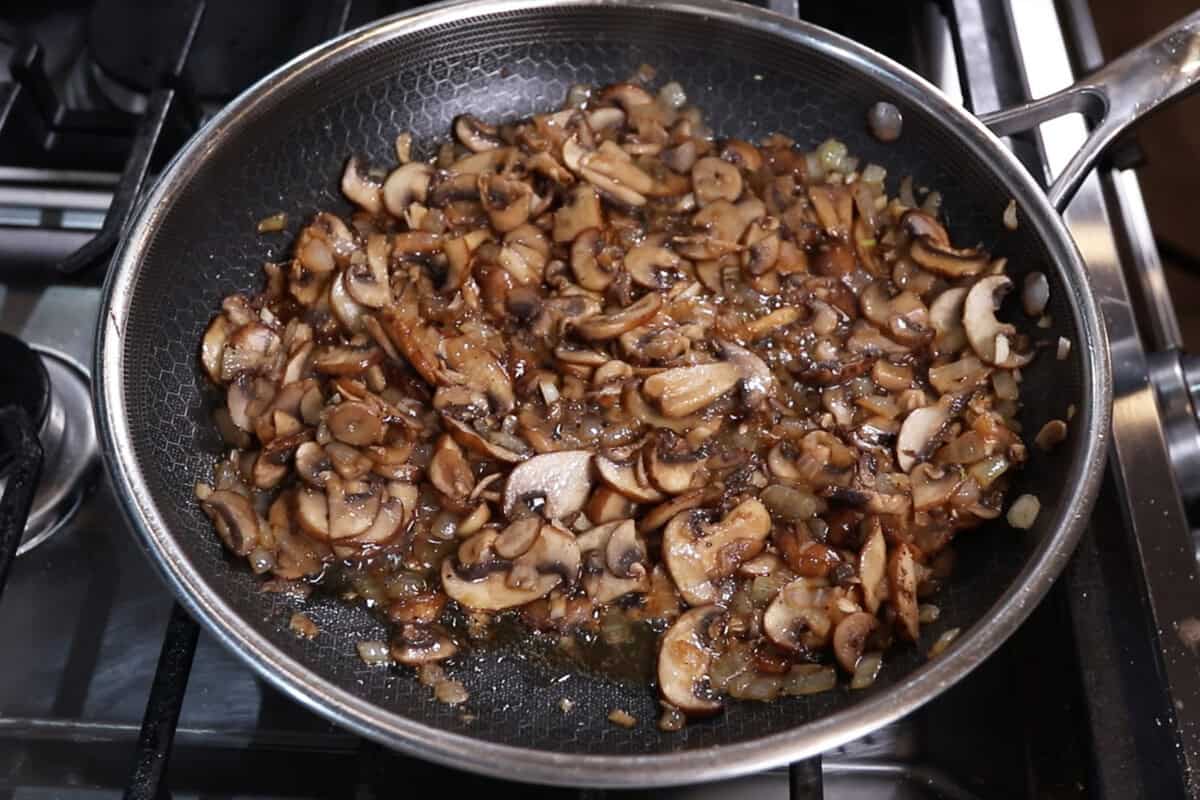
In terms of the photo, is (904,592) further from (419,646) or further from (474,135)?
(474,135)

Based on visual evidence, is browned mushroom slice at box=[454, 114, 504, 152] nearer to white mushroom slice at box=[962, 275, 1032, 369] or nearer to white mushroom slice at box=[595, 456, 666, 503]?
white mushroom slice at box=[595, 456, 666, 503]

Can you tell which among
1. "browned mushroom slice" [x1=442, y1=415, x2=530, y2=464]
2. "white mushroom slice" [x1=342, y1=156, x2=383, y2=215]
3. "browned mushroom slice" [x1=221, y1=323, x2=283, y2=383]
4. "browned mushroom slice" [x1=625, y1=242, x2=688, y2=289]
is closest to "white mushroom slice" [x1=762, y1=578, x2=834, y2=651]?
"browned mushroom slice" [x1=442, y1=415, x2=530, y2=464]

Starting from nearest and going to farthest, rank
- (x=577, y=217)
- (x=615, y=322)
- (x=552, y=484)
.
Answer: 1. (x=552, y=484)
2. (x=615, y=322)
3. (x=577, y=217)

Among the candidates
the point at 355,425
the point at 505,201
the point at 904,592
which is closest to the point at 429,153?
the point at 505,201

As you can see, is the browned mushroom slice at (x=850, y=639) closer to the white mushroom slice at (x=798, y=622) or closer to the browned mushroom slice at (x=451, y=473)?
the white mushroom slice at (x=798, y=622)

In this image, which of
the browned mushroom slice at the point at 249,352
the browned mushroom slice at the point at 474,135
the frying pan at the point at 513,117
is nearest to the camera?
the frying pan at the point at 513,117

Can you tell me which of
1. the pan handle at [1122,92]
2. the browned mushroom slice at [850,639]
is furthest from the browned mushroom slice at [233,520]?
the pan handle at [1122,92]
